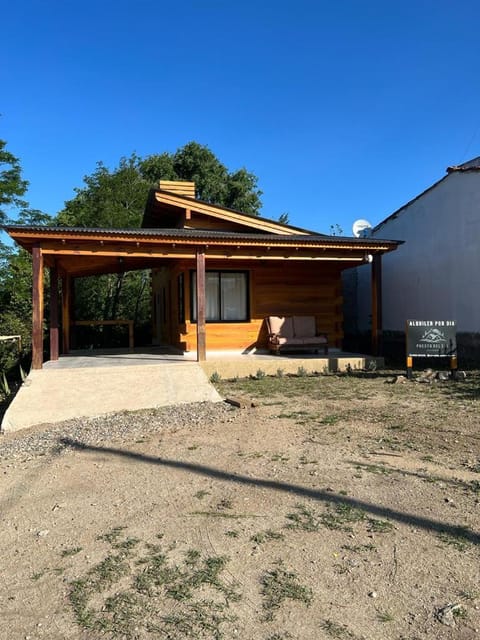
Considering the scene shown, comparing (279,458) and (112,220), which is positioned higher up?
(112,220)

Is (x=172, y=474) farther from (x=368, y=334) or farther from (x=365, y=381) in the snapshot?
(x=368, y=334)

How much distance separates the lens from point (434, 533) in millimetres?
3658

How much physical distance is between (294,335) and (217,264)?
2757mm

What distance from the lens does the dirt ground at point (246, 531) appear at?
9.04 ft

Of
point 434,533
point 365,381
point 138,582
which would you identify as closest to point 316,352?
point 365,381

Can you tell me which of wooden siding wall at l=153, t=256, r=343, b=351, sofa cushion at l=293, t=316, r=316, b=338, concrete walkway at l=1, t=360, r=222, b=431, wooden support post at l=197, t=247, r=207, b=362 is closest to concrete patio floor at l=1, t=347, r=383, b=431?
concrete walkway at l=1, t=360, r=222, b=431

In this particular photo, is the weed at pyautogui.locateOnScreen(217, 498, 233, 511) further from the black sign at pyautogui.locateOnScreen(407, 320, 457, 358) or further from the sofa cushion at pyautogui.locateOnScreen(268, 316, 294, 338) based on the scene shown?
the sofa cushion at pyautogui.locateOnScreen(268, 316, 294, 338)

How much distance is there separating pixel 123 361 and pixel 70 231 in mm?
2931

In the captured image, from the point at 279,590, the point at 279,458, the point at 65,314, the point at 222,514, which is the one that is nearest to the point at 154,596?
the point at 279,590

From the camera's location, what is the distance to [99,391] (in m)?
9.09

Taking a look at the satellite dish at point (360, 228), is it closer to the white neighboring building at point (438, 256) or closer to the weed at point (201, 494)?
the white neighboring building at point (438, 256)

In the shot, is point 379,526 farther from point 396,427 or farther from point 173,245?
point 173,245

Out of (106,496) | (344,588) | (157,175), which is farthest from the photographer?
(157,175)

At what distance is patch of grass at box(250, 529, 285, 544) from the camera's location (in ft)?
11.9
